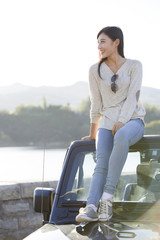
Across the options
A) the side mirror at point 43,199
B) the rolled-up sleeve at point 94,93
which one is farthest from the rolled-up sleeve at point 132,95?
the side mirror at point 43,199

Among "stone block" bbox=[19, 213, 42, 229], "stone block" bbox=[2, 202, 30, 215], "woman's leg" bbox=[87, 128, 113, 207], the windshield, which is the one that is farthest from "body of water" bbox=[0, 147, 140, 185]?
"stone block" bbox=[19, 213, 42, 229]

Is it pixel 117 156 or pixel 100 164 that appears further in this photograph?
pixel 100 164

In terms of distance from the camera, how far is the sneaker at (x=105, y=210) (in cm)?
347

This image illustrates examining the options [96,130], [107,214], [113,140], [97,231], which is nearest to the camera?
[97,231]

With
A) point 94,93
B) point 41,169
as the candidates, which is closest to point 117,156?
point 94,93

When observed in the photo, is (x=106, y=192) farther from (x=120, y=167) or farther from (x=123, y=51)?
(x=123, y=51)

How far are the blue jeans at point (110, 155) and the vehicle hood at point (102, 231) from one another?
0.21 metres

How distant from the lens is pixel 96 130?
4.09 metres

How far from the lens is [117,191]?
12.6 feet

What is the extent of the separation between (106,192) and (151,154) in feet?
2.14

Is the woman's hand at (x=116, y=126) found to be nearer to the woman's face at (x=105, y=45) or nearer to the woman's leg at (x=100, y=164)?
the woman's leg at (x=100, y=164)

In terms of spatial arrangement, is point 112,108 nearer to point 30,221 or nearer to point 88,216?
point 88,216

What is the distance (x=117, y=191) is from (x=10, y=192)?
4318 mm

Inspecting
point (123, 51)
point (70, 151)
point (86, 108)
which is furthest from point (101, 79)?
point (86, 108)
